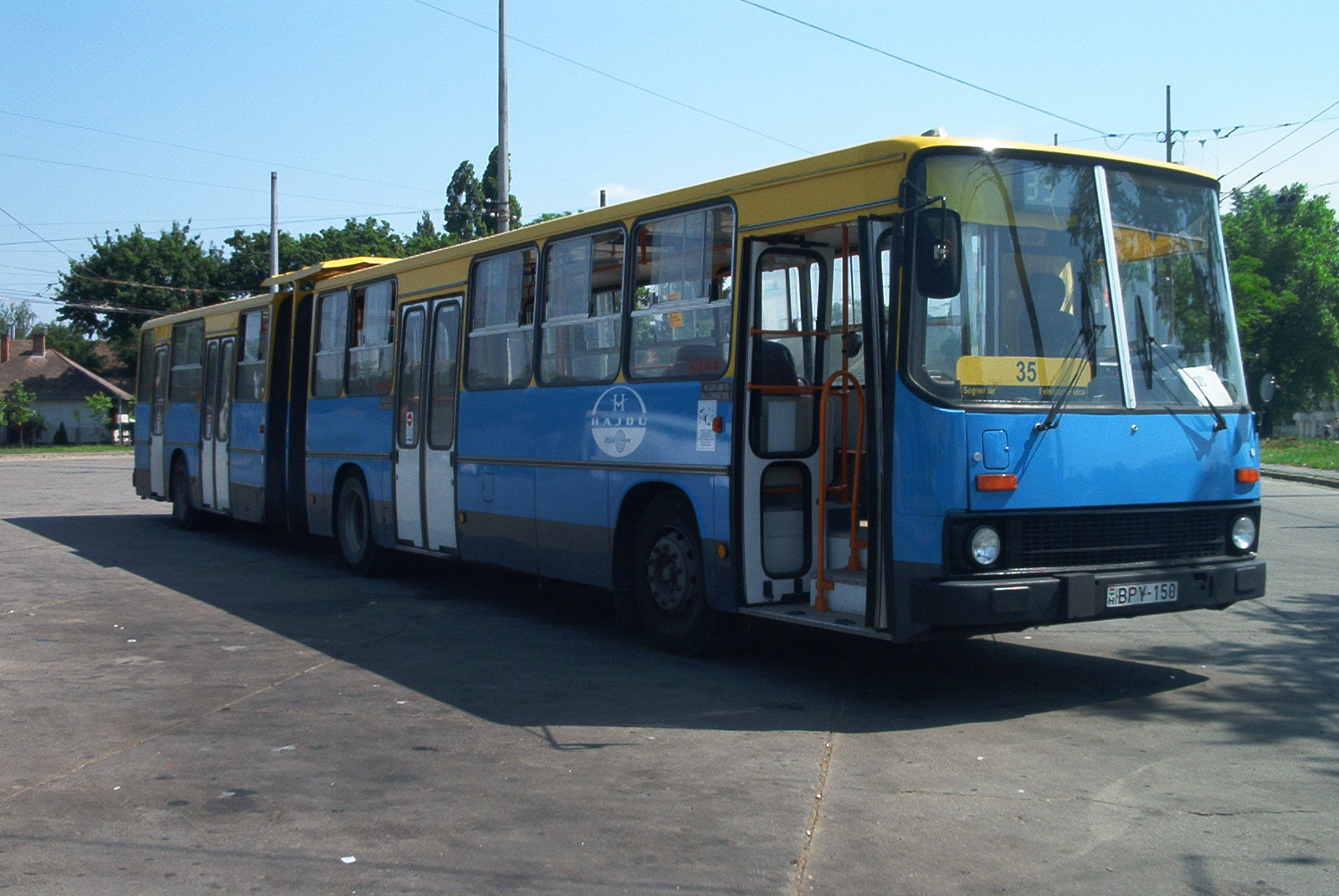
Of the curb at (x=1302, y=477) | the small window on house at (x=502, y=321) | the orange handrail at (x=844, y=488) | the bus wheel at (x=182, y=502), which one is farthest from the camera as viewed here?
the curb at (x=1302, y=477)

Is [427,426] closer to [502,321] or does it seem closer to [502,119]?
[502,321]

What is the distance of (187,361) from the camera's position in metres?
19.0

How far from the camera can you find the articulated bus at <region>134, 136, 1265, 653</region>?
22.8ft

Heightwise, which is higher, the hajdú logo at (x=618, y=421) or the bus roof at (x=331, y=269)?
the bus roof at (x=331, y=269)

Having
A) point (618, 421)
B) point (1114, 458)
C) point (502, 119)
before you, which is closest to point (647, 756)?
point (1114, 458)

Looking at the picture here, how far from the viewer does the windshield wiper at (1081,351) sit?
7109mm

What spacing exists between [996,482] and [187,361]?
1494cm

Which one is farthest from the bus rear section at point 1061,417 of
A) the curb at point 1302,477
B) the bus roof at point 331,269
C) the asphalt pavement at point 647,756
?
the curb at point 1302,477

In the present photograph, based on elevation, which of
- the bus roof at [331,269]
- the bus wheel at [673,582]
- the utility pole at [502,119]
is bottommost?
the bus wheel at [673,582]

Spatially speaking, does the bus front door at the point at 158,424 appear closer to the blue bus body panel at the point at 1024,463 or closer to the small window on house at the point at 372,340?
the small window on house at the point at 372,340

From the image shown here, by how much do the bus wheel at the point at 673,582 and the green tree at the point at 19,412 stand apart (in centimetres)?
7321

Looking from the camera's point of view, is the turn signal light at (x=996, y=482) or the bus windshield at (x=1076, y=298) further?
the bus windshield at (x=1076, y=298)

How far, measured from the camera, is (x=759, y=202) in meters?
8.14

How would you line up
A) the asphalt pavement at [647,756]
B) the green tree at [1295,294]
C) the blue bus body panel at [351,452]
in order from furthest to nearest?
the green tree at [1295,294] → the blue bus body panel at [351,452] → the asphalt pavement at [647,756]
